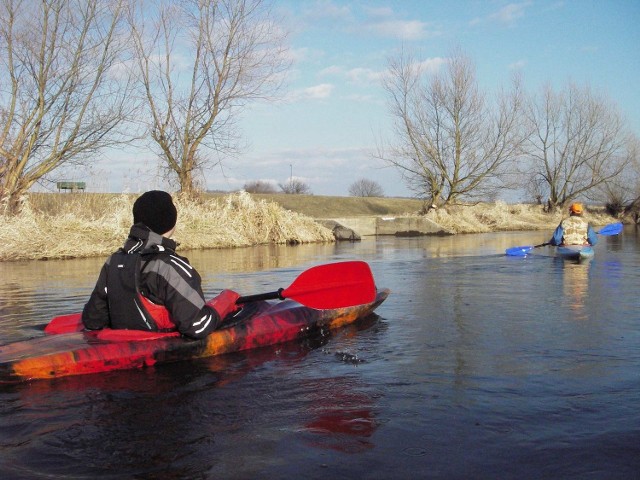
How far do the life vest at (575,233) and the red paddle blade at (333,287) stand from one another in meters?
6.70

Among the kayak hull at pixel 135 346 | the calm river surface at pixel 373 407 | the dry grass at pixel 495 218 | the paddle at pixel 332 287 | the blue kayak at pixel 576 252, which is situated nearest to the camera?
the calm river surface at pixel 373 407

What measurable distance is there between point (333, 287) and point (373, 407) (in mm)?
2098

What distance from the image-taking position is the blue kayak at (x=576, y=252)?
415 inches

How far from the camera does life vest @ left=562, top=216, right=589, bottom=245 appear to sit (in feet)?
35.9

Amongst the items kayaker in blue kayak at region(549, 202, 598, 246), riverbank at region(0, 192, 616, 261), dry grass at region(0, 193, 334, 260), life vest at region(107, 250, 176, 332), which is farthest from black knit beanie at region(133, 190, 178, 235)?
dry grass at region(0, 193, 334, 260)

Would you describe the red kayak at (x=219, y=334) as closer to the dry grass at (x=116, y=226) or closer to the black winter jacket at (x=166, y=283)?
the black winter jacket at (x=166, y=283)

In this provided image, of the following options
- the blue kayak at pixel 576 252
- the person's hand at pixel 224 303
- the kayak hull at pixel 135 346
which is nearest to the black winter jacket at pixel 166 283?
the kayak hull at pixel 135 346

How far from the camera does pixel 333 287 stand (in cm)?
520

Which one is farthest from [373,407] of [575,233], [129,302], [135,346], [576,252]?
[575,233]

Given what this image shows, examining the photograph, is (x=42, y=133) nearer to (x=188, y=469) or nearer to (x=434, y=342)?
(x=434, y=342)

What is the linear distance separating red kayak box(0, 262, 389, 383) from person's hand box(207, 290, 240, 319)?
9 cm

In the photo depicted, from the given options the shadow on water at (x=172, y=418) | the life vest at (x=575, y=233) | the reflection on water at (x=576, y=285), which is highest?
the life vest at (x=575, y=233)

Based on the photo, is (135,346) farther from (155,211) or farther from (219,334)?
(155,211)

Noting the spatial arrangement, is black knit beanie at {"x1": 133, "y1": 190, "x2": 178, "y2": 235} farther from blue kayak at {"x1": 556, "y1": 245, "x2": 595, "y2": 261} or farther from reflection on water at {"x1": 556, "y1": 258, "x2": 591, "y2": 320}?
blue kayak at {"x1": 556, "y1": 245, "x2": 595, "y2": 261}
